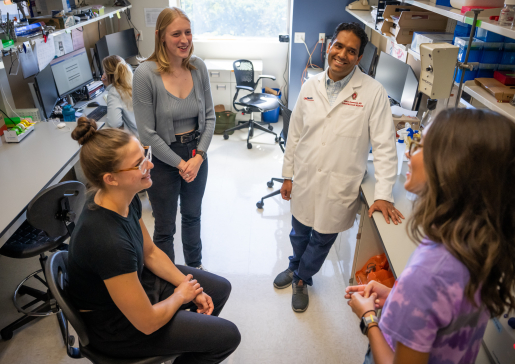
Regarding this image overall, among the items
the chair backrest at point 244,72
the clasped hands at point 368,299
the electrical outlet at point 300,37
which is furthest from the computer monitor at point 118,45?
the clasped hands at point 368,299

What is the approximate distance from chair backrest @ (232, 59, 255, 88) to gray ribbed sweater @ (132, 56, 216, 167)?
2125mm

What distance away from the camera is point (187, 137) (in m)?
1.93

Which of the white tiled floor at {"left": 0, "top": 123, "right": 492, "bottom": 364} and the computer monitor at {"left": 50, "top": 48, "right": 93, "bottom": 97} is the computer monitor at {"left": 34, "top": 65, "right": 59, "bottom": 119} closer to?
the computer monitor at {"left": 50, "top": 48, "right": 93, "bottom": 97}

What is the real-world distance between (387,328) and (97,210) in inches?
36.6

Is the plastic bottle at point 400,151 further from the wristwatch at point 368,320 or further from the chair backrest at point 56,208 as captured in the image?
the chair backrest at point 56,208

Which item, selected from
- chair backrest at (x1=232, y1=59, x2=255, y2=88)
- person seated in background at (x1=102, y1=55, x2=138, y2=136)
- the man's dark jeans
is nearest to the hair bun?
the man's dark jeans

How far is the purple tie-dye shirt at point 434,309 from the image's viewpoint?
755mm

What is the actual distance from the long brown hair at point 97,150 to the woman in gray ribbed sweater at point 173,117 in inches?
22.6

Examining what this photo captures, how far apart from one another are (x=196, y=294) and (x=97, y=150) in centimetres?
66

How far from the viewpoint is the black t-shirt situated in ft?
3.78

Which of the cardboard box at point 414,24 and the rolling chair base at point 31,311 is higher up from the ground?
the cardboard box at point 414,24

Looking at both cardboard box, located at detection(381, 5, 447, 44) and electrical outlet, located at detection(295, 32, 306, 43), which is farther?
electrical outlet, located at detection(295, 32, 306, 43)

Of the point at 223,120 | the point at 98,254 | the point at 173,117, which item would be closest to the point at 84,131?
the point at 98,254

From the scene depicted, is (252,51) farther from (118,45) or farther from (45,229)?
(45,229)
